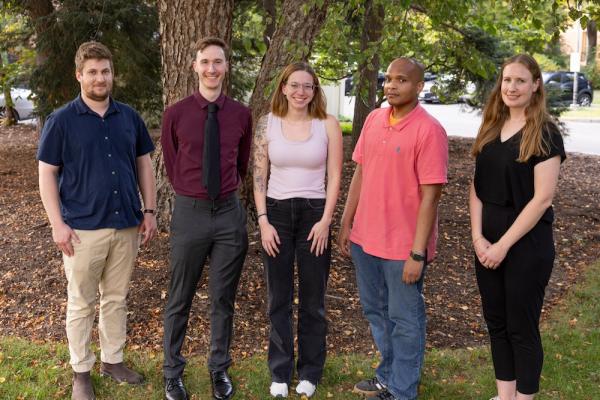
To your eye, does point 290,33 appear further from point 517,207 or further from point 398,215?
point 517,207

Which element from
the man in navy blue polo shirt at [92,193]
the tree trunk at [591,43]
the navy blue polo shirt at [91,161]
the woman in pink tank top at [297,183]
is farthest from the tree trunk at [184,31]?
the tree trunk at [591,43]

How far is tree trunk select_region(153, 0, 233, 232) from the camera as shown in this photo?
18.6ft

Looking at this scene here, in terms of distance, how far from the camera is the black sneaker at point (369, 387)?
400 centimetres

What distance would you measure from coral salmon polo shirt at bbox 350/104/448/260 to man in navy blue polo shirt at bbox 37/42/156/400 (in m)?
1.36

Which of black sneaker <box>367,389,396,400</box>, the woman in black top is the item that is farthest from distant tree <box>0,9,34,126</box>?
the woman in black top

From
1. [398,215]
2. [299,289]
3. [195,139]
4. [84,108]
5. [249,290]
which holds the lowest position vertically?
[249,290]

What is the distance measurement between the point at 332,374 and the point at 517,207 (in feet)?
5.71

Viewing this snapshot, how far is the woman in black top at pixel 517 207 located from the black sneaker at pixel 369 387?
2.76ft

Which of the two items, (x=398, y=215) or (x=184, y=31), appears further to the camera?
(x=184, y=31)

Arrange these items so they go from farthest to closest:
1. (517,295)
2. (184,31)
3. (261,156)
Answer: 1. (184,31)
2. (261,156)
3. (517,295)

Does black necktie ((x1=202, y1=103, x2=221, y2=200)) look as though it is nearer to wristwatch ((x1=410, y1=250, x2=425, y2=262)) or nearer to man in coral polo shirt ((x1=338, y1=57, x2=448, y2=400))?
man in coral polo shirt ((x1=338, y1=57, x2=448, y2=400))

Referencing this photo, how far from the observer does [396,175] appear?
11.3 feet

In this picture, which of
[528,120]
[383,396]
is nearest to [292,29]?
[528,120]

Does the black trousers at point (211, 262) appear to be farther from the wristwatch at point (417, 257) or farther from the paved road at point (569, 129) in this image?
the paved road at point (569, 129)
